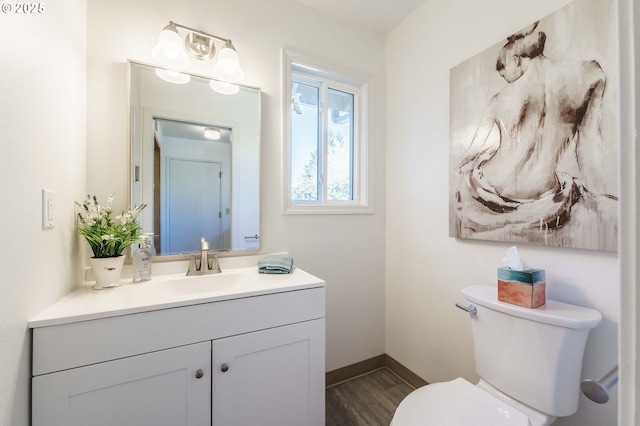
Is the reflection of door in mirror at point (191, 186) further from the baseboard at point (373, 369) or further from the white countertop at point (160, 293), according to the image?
the baseboard at point (373, 369)

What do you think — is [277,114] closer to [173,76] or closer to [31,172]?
[173,76]

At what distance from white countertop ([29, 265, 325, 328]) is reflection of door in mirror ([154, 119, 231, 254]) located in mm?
195

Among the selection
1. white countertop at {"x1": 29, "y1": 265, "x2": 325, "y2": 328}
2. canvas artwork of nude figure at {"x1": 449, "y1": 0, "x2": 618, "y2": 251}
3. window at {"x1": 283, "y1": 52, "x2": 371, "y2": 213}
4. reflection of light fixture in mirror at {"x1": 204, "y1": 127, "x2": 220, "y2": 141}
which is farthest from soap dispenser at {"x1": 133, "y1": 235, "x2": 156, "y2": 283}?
canvas artwork of nude figure at {"x1": 449, "y1": 0, "x2": 618, "y2": 251}

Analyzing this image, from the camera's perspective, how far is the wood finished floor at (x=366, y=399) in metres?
1.49

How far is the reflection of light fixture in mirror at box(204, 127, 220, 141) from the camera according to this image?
4.78ft

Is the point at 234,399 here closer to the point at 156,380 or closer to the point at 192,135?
the point at 156,380

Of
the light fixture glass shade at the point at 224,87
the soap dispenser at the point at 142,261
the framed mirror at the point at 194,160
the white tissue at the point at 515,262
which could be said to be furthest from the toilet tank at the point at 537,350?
the light fixture glass shade at the point at 224,87

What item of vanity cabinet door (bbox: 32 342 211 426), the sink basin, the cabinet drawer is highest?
the sink basin

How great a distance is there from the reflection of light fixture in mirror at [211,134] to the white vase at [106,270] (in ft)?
2.43

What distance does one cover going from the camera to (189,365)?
38.1 inches

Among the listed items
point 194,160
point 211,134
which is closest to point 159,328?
point 194,160

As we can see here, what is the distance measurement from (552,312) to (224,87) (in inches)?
71.2

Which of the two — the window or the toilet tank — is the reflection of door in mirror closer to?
the window

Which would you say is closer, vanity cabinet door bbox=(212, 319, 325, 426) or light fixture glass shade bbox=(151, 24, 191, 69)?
vanity cabinet door bbox=(212, 319, 325, 426)
